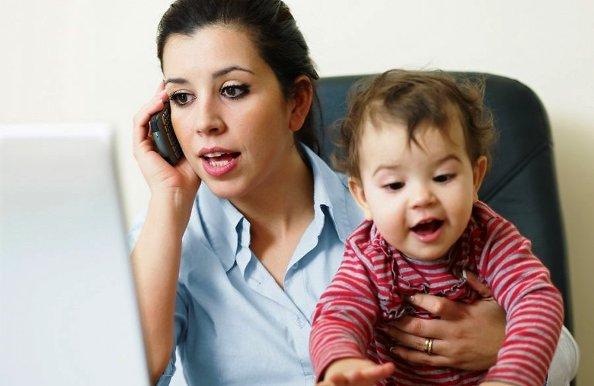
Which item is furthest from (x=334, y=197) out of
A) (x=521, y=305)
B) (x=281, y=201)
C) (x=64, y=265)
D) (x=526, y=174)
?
(x=64, y=265)

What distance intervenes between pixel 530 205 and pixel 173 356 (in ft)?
2.28

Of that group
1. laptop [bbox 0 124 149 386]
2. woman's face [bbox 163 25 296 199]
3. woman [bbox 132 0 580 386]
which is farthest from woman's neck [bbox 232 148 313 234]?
laptop [bbox 0 124 149 386]

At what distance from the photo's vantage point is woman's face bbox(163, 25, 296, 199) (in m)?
1.26

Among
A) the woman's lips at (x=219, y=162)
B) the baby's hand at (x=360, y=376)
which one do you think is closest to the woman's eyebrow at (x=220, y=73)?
the woman's lips at (x=219, y=162)

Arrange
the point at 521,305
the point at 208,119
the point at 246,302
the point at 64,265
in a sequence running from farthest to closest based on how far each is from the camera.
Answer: the point at 246,302 < the point at 208,119 < the point at 521,305 < the point at 64,265

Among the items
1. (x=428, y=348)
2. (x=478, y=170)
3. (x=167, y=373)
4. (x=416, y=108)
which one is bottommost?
(x=167, y=373)

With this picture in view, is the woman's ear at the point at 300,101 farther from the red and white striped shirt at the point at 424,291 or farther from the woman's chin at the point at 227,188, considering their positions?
the red and white striped shirt at the point at 424,291

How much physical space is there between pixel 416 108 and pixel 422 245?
17 cm

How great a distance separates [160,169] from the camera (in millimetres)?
1374

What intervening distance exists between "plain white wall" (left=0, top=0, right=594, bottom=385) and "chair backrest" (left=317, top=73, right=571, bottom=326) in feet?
0.84

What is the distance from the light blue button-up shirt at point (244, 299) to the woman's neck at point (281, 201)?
0.04m

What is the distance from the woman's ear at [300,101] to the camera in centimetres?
141

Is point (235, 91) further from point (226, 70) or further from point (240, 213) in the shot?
point (240, 213)

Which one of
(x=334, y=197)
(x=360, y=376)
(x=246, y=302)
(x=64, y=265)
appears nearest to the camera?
(x=64, y=265)
